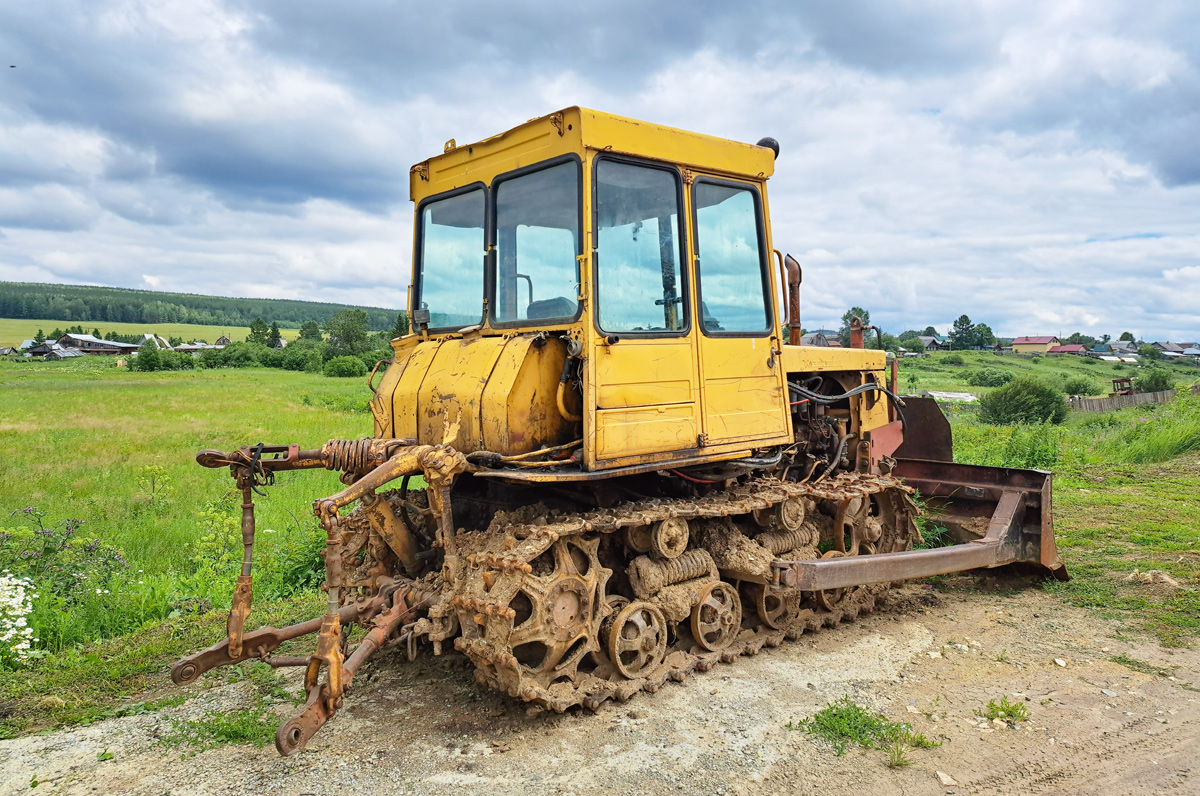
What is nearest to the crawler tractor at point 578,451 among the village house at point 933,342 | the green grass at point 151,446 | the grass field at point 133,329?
the green grass at point 151,446

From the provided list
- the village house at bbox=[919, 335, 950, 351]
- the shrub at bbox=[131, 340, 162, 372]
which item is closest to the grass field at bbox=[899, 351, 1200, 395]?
the village house at bbox=[919, 335, 950, 351]

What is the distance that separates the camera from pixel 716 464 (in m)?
5.62

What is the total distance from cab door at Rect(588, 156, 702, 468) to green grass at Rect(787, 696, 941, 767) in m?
1.76

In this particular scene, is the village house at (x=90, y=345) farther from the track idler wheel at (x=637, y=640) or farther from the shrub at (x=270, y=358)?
the track idler wheel at (x=637, y=640)

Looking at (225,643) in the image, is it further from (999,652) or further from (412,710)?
(999,652)

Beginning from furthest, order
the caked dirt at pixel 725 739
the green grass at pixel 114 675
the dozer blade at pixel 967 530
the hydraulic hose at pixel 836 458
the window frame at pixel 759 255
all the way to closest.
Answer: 1. the hydraulic hose at pixel 836 458
2. the dozer blade at pixel 967 530
3. the window frame at pixel 759 255
4. the green grass at pixel 114 675
5. the caked dirt at pixel 725 739

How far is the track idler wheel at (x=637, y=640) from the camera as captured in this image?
4848 mm

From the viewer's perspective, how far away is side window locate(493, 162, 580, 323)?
484 cm

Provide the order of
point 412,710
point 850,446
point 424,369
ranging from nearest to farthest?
1. point 412,710
2. point 424,369
3. point 850,446

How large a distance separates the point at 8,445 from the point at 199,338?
12133 centimetres

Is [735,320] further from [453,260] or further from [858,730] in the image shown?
[858,730]

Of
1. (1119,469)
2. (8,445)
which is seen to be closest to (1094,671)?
(1119,469)

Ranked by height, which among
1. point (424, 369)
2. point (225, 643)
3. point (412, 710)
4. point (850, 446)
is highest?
point (424, 369)

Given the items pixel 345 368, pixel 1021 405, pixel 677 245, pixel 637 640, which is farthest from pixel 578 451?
pixel 345 368
